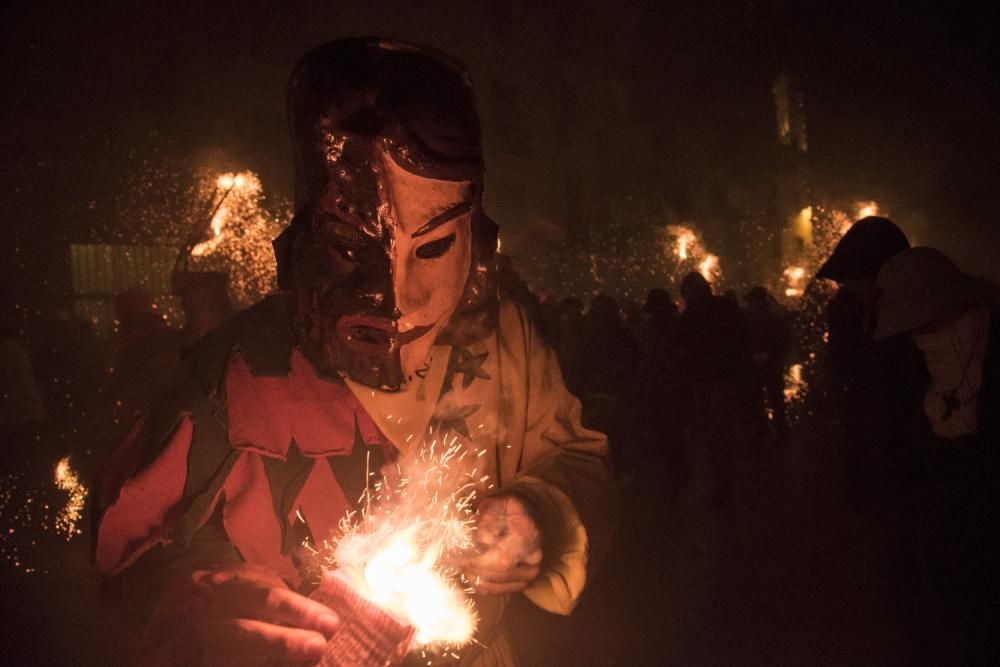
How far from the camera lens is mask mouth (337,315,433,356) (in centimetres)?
164

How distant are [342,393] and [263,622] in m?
0.56

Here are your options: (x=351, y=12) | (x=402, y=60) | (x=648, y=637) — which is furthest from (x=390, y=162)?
(x=648, y=637)

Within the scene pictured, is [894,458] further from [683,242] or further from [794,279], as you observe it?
[794,279]

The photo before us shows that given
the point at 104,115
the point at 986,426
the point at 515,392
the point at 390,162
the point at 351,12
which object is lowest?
the point at 986,426

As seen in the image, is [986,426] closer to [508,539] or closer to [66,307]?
[508,539]

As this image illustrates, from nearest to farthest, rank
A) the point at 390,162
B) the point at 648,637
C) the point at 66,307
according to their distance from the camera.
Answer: the point at 390,162 < the point at 648,637 < the point at 66,307

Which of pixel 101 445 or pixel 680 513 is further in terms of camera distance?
pixel 680 513

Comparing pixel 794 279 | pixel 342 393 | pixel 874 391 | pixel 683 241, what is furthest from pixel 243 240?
pixel 794 279

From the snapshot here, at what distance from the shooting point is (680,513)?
291 inches

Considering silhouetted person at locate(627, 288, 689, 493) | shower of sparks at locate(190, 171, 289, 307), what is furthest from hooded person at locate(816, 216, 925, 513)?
shower of sparks at locate(190, 171, 289, 307)

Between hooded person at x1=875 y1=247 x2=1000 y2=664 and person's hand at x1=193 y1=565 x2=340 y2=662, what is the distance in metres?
2.70

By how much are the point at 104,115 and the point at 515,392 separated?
10393 mm

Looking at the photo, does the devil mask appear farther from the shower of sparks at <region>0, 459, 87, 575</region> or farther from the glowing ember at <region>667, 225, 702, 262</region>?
the glowing ember at <region>667, 225, 702, 262</region>

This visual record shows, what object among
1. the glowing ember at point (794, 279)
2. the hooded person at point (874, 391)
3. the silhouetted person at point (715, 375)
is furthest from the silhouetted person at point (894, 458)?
the glowing ember at point (794, 279)
